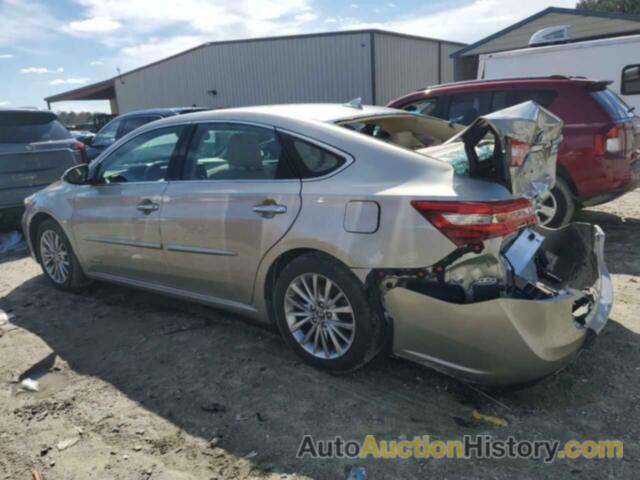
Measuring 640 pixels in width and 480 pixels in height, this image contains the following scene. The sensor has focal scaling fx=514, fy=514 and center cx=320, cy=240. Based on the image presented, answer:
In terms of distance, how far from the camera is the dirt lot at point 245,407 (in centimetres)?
243

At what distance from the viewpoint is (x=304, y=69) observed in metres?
21.4

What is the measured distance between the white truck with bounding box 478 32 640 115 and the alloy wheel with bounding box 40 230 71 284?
799 cm

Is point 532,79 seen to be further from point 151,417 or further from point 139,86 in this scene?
point 139,86

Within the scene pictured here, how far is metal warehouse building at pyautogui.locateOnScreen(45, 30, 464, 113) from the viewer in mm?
20328

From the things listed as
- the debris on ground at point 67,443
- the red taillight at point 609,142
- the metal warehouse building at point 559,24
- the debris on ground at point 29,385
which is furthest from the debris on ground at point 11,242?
the metal warehouse building at point 559,24

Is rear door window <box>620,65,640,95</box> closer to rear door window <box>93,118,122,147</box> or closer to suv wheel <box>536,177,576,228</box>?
suv wheel <box>536,177,576,228</box>

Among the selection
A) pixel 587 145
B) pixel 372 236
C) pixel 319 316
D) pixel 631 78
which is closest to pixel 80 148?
pixel 319 316

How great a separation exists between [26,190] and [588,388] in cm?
684

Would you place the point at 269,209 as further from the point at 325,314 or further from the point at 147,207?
the point at 147,207

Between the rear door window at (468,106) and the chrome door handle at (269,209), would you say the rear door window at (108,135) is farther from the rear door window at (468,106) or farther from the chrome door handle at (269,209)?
the chrome door handle at (269,209)

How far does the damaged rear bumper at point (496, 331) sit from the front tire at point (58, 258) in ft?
10.7

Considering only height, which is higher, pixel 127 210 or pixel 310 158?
pixel 310 158

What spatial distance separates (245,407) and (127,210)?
6.41 ft

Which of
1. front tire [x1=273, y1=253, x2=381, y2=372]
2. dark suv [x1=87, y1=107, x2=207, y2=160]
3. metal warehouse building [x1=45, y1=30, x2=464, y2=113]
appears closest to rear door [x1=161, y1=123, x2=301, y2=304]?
front tire [x1=273, y1=253, x2=381, y2=372]
